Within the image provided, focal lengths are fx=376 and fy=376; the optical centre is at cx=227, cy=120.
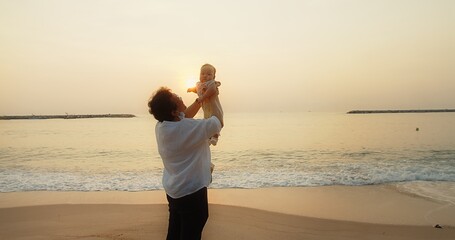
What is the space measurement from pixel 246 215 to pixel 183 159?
4265 millimetres

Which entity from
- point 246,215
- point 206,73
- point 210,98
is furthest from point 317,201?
point 210,98

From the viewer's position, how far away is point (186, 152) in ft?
7.34

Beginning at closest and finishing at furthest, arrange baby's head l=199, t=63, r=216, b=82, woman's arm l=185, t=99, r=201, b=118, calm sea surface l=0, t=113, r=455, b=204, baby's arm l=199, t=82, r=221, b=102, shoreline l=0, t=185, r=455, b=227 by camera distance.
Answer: baby's arm l=199, t=82, r=221, b=102 → woman's arm l=185, t=99, r=201, b=118 → baby's head l=199, t=63, r=216, b=82 → shoreline l=0, t=185, r=455, b=227 → calm sea surface l=0, t=113, r=455, b=204

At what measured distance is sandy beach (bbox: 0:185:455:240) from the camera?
5.29 meters

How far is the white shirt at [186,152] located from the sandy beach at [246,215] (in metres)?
3.07

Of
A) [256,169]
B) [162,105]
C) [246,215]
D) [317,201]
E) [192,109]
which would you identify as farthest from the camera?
[256,169]

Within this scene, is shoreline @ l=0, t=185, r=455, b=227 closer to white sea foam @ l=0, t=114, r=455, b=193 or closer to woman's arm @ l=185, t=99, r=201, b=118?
white sea foam @ l=0, t=114, r=455, b=193

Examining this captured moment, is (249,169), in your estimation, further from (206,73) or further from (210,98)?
(210,98)

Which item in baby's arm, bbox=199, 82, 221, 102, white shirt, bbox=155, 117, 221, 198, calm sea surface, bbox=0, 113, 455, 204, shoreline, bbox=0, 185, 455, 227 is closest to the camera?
Result: white shirt, bbox=155, 117, 221, 198

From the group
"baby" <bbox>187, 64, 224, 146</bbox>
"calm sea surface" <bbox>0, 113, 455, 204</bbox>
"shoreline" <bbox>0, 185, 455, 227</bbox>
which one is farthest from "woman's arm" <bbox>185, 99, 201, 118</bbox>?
"calm sea surface" <bbox>0, 113, 455, 204</bbox>

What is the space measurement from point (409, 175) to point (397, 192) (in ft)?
9.72

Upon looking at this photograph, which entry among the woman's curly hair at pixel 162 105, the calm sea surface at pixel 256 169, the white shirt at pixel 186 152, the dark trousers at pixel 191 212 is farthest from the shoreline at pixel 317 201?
the woman's curly hair at pixel 162 105

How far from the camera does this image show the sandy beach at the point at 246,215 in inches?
208

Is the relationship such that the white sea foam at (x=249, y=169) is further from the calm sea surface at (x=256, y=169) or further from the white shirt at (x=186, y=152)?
the white shirt at (x=186, y=152)
